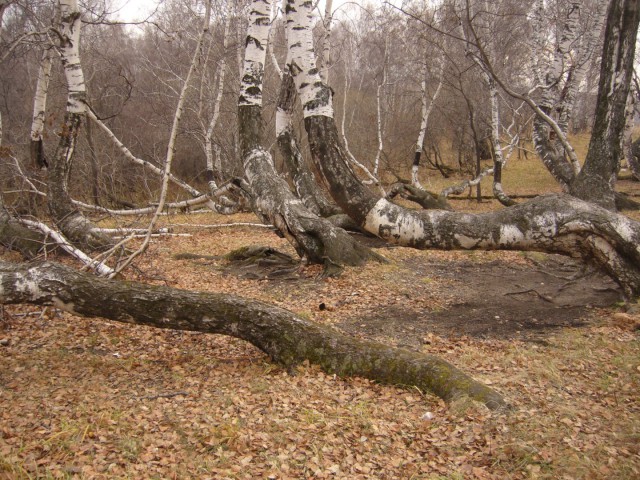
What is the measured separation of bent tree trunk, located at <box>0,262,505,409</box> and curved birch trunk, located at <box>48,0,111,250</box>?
3919mm

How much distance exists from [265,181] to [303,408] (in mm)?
4094

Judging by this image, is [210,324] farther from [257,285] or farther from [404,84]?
[404,84]

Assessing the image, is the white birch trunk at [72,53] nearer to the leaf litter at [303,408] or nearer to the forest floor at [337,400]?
the forest floor at [337,400]

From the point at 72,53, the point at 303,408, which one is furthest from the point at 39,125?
the point at 303,408

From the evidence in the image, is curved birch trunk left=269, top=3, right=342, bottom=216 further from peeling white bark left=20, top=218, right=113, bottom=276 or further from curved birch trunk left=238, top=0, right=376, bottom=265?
peeling white bark left=20, top=218, right=113, bottom=276

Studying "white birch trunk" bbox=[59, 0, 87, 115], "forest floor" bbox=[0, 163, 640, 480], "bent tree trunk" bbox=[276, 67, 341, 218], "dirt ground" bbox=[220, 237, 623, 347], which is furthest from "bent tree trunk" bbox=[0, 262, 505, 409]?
"white birch trunk" bbox=[59, 0, 87, 115]

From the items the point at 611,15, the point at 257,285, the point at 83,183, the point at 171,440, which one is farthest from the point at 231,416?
Result: the point at 83,183

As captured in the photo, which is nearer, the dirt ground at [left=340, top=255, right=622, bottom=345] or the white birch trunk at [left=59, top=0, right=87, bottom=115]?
the dirt ground at [left=340, top=255, right=622, bottom=345]

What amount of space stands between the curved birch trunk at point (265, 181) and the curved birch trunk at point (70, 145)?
2876 mm

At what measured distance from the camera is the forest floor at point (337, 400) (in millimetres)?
3121

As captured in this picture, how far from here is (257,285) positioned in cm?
743

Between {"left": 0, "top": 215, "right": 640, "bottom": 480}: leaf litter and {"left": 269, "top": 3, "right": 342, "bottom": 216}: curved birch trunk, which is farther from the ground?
{"left": 269, "top": 3, "right": 342, "bottom": 216}: curved birch trunk

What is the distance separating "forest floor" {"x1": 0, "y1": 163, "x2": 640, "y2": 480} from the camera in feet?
10.2

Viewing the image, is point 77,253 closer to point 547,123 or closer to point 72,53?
point 72,53
